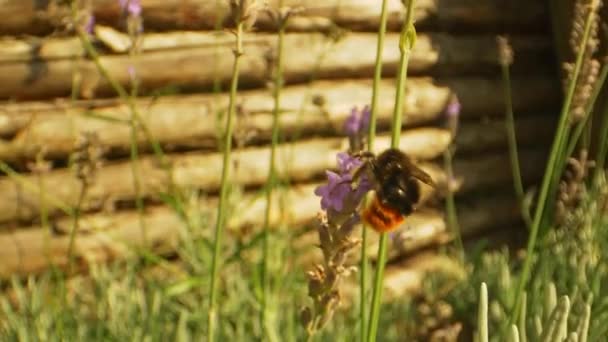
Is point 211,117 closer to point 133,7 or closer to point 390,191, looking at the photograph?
point 133,7

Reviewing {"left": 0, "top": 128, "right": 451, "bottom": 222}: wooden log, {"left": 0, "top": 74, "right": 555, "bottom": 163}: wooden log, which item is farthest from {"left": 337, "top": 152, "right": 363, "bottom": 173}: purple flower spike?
{"left": 0, "top": 128, "right": 451, "bottom": 222}: wooden log

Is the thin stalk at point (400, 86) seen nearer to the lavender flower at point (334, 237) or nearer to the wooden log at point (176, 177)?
the lavender flower at point (334, 237)

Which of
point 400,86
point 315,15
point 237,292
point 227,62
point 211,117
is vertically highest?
point 400,86

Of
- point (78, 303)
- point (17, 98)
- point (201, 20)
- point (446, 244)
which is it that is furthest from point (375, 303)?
point (446, 244)

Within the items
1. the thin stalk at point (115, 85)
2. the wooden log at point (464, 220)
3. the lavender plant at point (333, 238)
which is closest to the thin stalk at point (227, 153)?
the lavender plant at point (333, 238)

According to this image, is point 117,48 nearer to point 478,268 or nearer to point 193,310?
point 193,310

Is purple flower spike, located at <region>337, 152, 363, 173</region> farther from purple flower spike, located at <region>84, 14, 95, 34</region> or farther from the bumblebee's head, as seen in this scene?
purple flower spike, located at <region>84, 14, 95, 34</region>

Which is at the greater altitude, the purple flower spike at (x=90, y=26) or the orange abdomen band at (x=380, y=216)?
the orange abdomen band at (x=380, y=216)

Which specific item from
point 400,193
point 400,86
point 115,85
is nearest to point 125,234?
point 115,85

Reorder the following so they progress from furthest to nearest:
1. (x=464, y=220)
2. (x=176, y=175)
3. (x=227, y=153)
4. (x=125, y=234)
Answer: (x=464, y=220) → (x=176, y=175) → (x=125, y=234) → (x=227, y=153)
